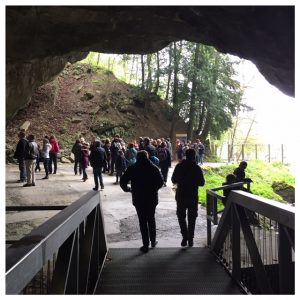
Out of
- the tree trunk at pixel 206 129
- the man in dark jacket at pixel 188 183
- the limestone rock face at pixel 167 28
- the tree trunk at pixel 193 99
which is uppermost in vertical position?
the tree trunk at pixel 193 99

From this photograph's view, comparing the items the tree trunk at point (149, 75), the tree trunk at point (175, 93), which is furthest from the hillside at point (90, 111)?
the tree trunk at point (175, 93)

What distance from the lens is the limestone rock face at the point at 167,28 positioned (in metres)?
3.57

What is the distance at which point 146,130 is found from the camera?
2859 centimetres

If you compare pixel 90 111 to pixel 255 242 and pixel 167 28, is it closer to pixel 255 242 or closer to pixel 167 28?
pixel 167 28

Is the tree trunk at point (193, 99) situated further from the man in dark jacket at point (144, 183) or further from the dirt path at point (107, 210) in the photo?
the man in dark jacket at point (144, 183)

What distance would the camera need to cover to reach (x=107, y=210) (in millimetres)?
11039

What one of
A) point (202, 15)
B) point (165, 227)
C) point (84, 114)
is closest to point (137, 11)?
point (202, 15)

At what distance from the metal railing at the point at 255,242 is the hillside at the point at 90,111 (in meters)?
18.5

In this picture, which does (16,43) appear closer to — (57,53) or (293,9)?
(57,53)

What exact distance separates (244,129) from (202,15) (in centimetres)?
4726

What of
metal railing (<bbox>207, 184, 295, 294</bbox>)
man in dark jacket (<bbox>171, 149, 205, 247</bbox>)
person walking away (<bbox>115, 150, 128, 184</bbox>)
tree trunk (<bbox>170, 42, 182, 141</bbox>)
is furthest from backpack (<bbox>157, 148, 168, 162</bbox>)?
tree trunk (<bbox>170, 42, 182, 141</bbox>)

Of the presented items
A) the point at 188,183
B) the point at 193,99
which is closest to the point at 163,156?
the point at 188,183

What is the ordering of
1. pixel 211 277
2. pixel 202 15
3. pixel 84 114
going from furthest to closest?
pixel 84 114, pixel 211 277, pixel 202 15

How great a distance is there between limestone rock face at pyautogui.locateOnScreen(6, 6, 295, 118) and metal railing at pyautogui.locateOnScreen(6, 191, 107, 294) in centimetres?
186
